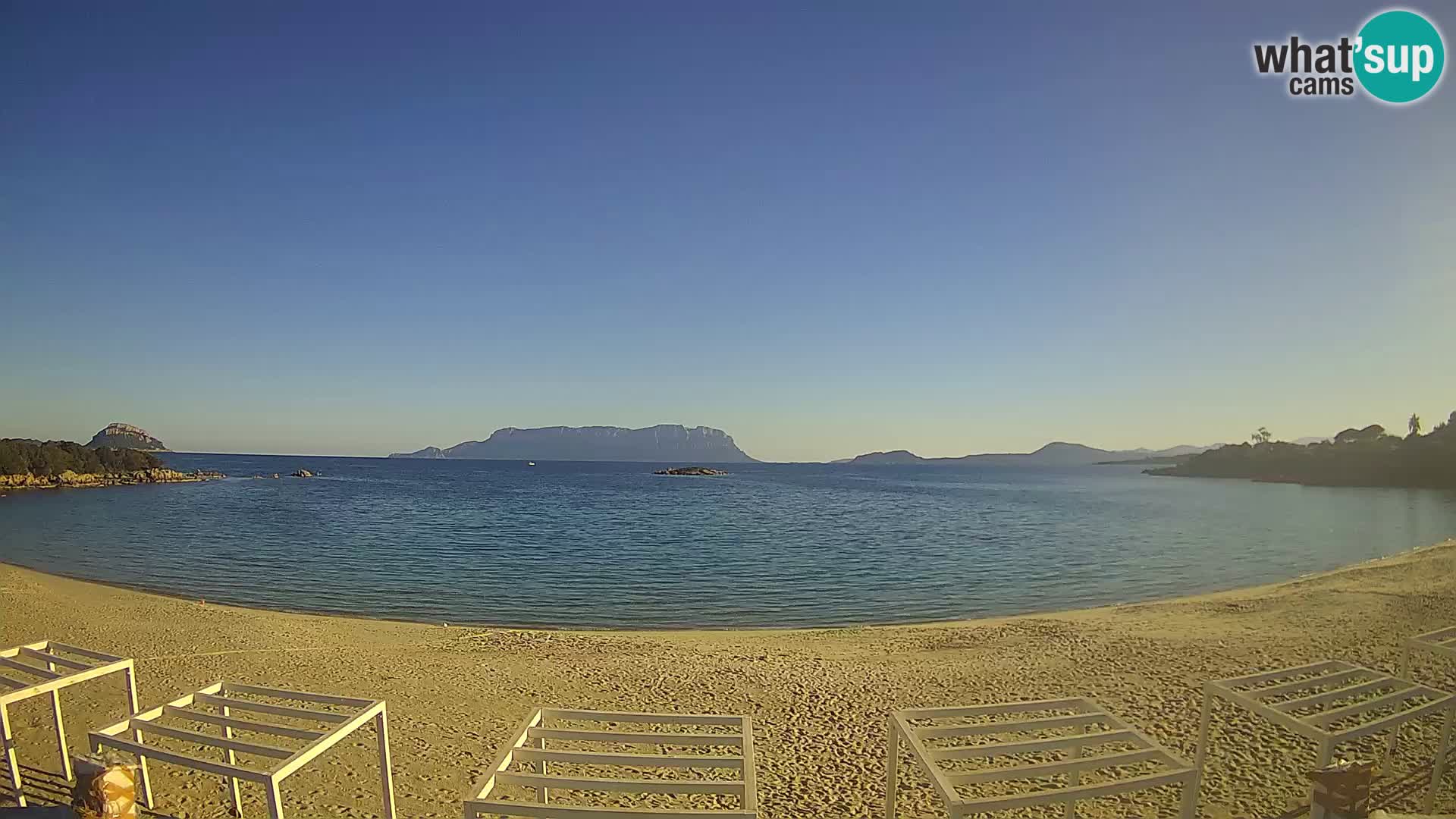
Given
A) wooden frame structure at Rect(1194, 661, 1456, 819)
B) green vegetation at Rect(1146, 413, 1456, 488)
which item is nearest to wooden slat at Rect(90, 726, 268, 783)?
wooden frame structure at Rect(1194, 661, 1456, 819)

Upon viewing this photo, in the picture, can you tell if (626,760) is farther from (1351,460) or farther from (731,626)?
(1351,460)

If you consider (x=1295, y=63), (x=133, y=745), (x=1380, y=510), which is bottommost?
(x=1380, y=510)

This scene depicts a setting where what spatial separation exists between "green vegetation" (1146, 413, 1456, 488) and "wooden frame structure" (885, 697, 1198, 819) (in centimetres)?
9534

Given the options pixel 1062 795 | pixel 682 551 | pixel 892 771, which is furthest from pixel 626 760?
pixel 682 551

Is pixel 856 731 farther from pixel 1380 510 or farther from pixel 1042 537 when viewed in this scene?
pixel 1380 510

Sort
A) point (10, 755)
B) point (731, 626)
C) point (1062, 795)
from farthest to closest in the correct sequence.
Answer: point (731, 626) < point (10, 755) < point (1062, 795)

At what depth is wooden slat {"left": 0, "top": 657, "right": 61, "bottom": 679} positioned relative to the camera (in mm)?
5652

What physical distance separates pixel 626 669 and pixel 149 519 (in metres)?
40.1

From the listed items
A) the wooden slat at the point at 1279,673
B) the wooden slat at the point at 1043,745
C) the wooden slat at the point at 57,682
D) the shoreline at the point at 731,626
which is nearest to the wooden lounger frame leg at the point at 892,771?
the wooden slat at the point at 1043,745

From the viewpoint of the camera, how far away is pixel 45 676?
5.76m

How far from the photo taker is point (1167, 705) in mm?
8781

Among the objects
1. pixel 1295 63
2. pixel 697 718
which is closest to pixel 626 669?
pixel 697 718

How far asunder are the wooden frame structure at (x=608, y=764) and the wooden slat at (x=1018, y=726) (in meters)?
1.27

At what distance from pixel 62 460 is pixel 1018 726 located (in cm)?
8542
